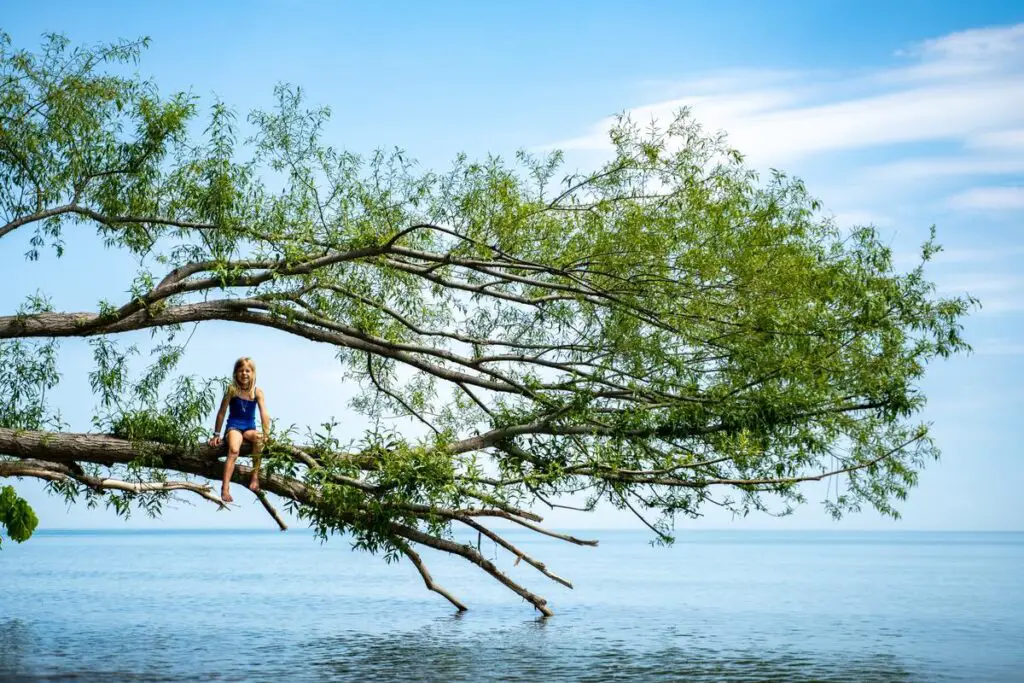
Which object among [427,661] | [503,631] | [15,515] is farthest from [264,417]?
[503,631]

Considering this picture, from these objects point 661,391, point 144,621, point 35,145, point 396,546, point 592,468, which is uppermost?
point 35,145

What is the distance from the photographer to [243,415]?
45.7ft

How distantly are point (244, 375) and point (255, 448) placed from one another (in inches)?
36.0

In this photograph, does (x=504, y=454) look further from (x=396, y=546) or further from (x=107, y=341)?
(x=107, y=341)

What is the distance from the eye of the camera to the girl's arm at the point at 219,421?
14023mm

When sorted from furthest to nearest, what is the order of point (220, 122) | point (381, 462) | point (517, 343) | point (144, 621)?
1. point (144, 621)
2. point (517, 343)
3. point (220, 122)
4. point (381, 462)

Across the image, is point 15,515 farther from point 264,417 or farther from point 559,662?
point 559,662

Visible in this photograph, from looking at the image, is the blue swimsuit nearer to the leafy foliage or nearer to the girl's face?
the girl's face

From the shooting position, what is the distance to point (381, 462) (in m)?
13.9

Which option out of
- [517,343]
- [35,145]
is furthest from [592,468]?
[35,145]

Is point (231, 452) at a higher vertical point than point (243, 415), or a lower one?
lower

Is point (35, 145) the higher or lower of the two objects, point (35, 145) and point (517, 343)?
the higher

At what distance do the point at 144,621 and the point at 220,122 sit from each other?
12.3m

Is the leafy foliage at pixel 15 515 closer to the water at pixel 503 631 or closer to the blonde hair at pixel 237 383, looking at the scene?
the water at pixel 503 631
